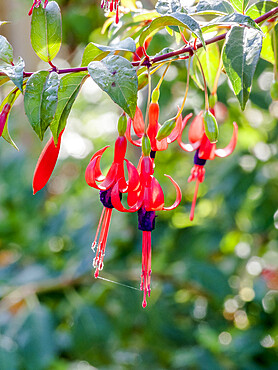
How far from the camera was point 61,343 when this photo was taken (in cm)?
158

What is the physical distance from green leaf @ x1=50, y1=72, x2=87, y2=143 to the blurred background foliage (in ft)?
2.08

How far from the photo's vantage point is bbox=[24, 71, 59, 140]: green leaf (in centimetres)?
46

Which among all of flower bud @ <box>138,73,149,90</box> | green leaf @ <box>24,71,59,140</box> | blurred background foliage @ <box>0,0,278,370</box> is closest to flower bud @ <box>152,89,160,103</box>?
flower bud @ <box>138,73,149,90</box>

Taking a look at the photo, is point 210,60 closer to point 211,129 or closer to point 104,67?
point 211,129

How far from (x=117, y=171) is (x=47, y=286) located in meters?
0.96

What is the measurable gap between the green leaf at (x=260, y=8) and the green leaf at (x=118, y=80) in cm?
18

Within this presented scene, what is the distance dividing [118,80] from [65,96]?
0.06 meters

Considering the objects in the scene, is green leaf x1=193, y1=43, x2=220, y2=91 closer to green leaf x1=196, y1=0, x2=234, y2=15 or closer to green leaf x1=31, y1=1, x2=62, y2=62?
green leaf x1=196, y1=0, x2=234, y2=15

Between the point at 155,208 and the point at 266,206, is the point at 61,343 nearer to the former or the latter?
the point at 266,206

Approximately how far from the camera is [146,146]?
0.53 metres

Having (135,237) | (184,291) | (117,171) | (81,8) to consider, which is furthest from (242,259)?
(117,171)

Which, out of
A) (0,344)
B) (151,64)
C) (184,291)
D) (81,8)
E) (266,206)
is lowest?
(184,291)

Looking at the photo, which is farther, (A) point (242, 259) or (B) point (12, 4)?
(B) point (12, 4)

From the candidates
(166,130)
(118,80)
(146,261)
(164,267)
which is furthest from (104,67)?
(164,267)
